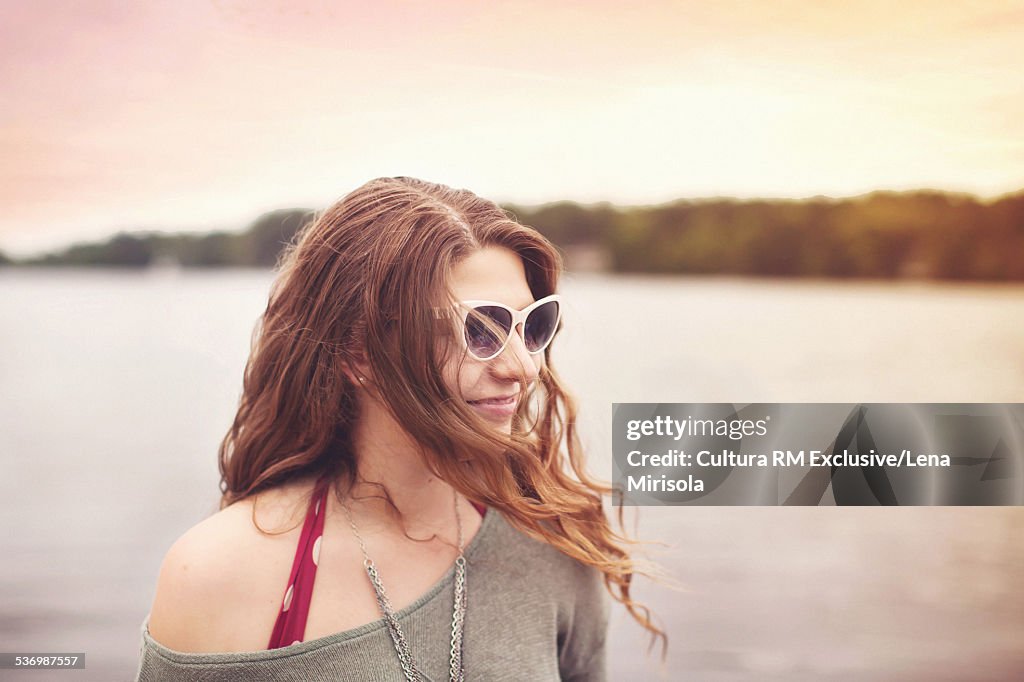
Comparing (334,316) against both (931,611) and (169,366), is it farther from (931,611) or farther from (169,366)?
(931,611)

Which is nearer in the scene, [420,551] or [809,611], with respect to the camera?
[420,551]

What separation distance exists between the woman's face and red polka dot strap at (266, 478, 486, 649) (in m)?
0.32

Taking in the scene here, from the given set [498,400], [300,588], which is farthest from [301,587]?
[498,400]

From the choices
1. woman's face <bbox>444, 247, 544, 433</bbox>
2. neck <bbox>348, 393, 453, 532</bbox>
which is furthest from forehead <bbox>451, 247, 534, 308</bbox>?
neck <bbox>348, 393, 453, 532</bbox>

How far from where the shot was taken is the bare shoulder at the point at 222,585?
1.14 metres

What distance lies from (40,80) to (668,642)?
6.40 feet

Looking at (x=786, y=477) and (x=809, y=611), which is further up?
(x=786, y=477)

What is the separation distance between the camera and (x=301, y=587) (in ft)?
3.98

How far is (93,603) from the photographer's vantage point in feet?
5.89

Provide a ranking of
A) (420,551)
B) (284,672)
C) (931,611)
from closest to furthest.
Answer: (284,672) → (420,551) → (931,611)

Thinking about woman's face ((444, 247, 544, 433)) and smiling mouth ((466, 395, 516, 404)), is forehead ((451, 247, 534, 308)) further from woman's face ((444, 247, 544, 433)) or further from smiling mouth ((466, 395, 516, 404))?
smiling mouth ((466, 395, 516, 404))

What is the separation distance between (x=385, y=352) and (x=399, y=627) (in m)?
0.45

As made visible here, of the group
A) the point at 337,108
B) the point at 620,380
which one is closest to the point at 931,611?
the point at 620,380

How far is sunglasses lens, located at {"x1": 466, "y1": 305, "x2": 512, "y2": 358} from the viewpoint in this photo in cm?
123
